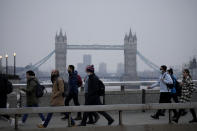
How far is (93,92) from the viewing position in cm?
716

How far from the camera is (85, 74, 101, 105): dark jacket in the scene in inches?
281

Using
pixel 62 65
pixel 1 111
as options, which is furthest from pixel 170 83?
pixel 62 65

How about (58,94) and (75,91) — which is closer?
(58,94)

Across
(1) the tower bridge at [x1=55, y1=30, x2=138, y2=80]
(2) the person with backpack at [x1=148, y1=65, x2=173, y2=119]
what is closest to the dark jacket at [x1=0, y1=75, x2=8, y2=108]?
(2) the person with backpack at [x1=148, y1=65, x2=173, y2=119]

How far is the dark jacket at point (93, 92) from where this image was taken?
714 cm

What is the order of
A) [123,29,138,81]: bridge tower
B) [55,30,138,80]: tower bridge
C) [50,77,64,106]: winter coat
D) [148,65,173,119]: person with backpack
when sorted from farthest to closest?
[123,29,138,81]: bridge tower < [55,30,138,80]: tower bridge < [148,65,173,119]: person with backpack < [50,77,64,106]: winter coat

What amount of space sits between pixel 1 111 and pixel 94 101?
6.92 feet

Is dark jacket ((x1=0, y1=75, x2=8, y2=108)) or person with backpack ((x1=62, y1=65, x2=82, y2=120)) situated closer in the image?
dark jacket ((x1=0, y1=75, x2=8, y2=108))

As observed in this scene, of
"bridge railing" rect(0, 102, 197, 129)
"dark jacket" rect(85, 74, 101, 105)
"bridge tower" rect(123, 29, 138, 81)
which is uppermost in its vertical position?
"bridge tower" rect(123, 29, 138, 81)

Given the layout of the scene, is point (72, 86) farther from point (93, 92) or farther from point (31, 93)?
point (93, 92)

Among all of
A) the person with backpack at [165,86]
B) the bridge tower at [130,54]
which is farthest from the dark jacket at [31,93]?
the bridge tower at [130,54]

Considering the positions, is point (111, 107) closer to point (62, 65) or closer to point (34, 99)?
point (34, 99)

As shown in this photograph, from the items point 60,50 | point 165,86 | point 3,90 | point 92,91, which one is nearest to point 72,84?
point 92,91

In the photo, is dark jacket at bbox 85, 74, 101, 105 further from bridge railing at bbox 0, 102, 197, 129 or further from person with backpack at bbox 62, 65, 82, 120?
bridge railing at bbox 0, 102, 197, 129
